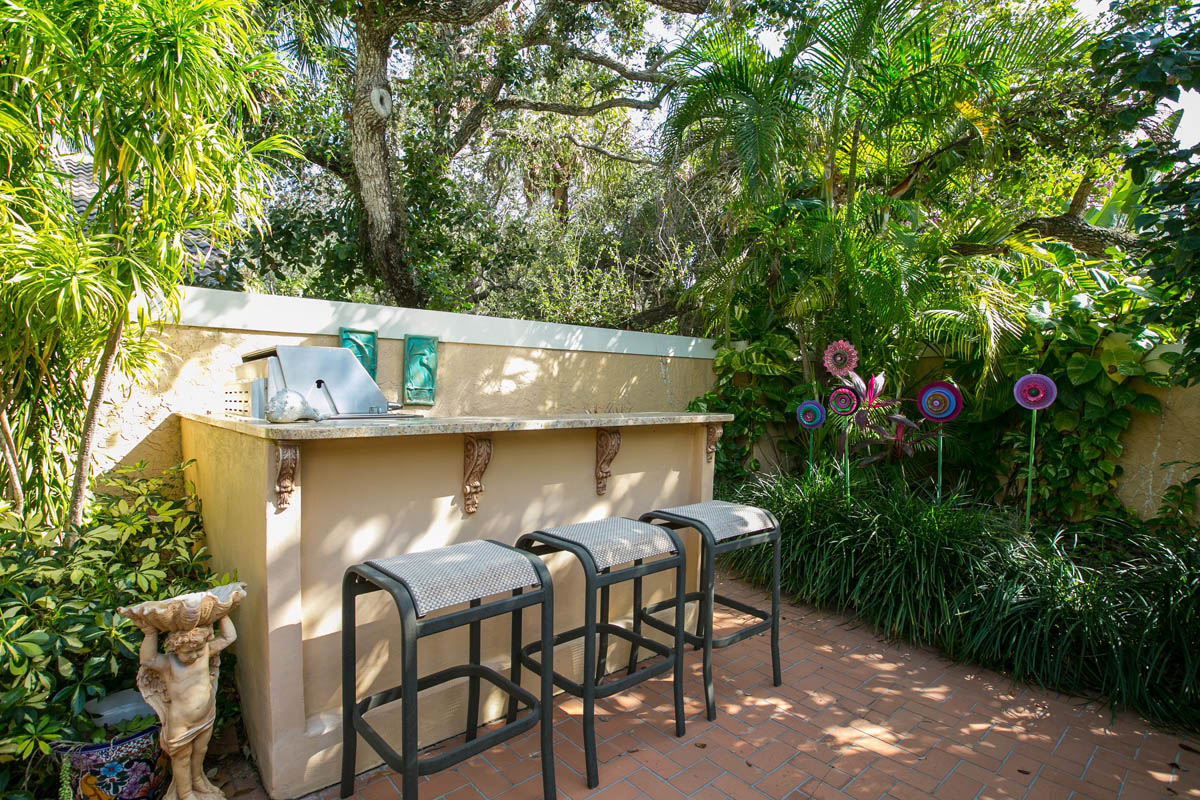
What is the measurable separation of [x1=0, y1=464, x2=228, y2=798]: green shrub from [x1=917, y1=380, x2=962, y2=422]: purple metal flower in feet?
14.6

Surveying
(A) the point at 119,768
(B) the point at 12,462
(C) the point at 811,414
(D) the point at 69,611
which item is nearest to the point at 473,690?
(A) the point at 119,768

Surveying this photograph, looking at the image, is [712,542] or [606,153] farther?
[606,153]

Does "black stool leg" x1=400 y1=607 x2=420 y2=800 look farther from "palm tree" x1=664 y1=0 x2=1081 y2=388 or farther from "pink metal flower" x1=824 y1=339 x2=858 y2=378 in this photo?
"palm tree" x1=664 y1=0 x2=1081 y2=388

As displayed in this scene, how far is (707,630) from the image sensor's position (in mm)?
2877

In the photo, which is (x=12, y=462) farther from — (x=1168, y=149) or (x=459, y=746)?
(x=1168, y=149)

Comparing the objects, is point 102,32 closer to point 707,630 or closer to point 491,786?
point 491,786

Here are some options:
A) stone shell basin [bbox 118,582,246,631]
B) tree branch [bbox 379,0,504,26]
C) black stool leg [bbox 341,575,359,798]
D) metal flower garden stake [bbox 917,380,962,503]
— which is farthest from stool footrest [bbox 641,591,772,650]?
tree branch [bbox 379,0,504,26]

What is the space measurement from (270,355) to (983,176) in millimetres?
7518

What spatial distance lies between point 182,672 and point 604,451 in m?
1.94

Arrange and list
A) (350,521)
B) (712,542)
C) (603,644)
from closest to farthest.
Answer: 1. (350,521)
2. (712,542)
3. (603,644)

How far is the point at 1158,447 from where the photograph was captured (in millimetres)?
4453

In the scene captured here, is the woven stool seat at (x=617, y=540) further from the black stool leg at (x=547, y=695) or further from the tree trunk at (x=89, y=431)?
the tree trunk at (x=89, y=431)

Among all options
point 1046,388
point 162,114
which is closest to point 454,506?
point 162,114

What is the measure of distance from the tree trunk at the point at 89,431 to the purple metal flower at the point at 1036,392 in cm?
508
